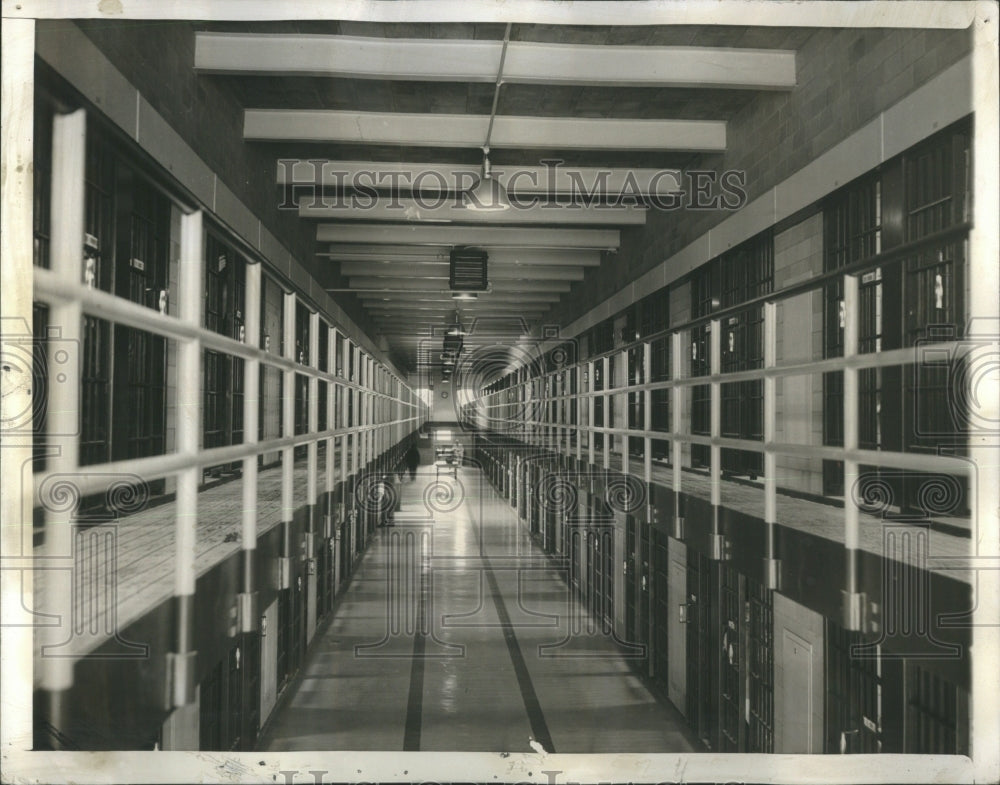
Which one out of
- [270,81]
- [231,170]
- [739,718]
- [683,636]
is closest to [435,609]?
[683,636]

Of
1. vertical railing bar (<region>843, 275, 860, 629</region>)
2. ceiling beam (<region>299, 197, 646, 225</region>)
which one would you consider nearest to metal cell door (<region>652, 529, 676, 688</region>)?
ceiling beam (<region>299, 197, 646, 225</region>)

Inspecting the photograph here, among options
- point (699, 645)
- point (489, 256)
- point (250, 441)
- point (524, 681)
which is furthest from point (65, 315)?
point (489, 256)

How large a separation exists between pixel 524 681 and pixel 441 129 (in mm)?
3864

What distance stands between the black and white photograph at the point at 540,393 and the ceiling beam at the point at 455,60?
0.02 metres

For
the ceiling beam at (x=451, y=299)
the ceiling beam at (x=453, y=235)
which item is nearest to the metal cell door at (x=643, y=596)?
the ceiling beam at (x=453, y=235)

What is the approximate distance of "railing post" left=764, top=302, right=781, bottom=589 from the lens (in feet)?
8.37

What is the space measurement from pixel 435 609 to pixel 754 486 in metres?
2.85

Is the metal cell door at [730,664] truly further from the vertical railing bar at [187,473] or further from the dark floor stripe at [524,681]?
the vertical railing bar at [187,473]

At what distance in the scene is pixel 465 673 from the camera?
215 inches

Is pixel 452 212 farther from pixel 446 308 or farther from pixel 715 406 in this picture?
pixel 446 308

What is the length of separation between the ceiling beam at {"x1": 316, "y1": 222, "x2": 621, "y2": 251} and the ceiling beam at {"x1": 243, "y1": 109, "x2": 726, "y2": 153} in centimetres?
282

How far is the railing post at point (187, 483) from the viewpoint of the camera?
1.71 metres

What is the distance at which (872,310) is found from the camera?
181 inches

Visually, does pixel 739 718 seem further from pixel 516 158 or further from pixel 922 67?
pixel 516 158
